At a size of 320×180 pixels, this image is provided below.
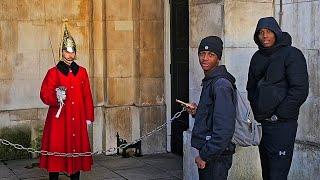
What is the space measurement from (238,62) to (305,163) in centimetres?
140

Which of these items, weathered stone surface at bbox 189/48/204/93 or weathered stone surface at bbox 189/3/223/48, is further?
weathered stone surface at bbox 189/48/204/93

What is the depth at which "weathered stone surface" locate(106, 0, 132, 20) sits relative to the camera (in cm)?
947

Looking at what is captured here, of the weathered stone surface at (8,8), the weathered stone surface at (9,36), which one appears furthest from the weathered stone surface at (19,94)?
the weathered stone surface at (8,8)

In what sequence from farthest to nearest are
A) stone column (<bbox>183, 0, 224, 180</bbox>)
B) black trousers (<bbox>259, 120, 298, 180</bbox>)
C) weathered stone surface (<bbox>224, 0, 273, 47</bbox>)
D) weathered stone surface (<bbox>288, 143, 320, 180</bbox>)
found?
stone column (<bbox>183, 0, 224, 180</bbox>) → weathered stone surface (<bbox>224, 0, 273, 47</bbox>) → weathered stone surface (<bbox>288, 143, 320, 180</bbox>) → black trousers (<bbox>259, 120, 298, 180</bbox>)

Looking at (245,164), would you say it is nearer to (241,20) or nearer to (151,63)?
(241,20)

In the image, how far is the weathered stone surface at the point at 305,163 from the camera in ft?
20.7

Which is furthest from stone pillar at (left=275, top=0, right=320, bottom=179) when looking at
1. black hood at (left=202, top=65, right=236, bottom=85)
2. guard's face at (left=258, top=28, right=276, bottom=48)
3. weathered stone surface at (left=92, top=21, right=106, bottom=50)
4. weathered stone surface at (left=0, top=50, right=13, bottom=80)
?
weathered stone surface at (left=0, top=50, right=13, bottom=80)

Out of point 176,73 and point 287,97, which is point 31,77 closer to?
point 176,73

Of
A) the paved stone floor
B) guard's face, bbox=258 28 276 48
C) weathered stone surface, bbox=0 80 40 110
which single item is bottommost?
the paved stone floor

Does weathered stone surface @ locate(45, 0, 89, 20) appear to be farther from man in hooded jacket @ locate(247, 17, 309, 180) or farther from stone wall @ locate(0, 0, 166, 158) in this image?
man in hooded jacket @ locate(247, 17, 309, 180)

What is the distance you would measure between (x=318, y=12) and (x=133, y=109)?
165 inches

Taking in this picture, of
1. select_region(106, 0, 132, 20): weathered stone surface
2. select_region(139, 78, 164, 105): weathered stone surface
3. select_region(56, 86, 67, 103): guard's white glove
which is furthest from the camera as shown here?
select_region(139, 78, 164, 105): weathered stone surface

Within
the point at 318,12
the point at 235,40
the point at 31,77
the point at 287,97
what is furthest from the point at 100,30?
the point at 287,97

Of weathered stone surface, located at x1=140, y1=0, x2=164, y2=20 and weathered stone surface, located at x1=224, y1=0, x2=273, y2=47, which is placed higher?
weathered stone surface, located at x1=140, y1=0, x2=164, y2=20
